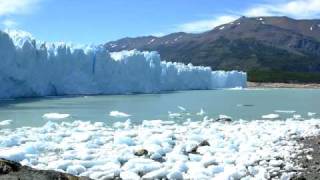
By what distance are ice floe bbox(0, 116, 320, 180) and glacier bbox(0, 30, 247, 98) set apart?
16.7 metres

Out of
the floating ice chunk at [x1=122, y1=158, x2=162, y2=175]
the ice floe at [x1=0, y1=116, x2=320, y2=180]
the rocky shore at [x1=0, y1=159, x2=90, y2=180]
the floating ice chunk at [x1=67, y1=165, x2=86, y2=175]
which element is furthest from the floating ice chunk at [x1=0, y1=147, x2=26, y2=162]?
the rocky shore at [x1=0, y1=159, x2=90, y2=180]

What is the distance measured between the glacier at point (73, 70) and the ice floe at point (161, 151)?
1671 centimetres

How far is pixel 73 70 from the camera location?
1485 inches

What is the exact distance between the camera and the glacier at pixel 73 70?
3209cm

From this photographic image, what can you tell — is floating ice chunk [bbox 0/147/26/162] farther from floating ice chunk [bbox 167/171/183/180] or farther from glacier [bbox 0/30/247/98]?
glacier [bbox 0/30/247/98]

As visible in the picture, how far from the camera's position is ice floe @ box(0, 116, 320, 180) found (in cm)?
950

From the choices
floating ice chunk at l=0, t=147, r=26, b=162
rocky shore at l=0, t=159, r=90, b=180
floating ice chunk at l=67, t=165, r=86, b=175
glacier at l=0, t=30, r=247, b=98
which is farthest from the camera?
glacier at l=0, t=30, r=247, b=98

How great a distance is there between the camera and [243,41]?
171500mm

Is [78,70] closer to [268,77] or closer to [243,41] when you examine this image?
[268,77]

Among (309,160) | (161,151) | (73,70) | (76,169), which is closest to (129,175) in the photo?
(76,169)

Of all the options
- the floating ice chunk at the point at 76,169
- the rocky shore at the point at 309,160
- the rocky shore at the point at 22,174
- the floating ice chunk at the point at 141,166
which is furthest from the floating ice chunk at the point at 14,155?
the rocky shore at the point at 309,160

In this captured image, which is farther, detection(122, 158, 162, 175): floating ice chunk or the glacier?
the glacier

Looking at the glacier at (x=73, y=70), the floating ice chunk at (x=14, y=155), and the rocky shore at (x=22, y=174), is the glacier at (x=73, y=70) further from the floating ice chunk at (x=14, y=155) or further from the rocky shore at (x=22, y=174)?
the rocky shore at (x=22, y=174)

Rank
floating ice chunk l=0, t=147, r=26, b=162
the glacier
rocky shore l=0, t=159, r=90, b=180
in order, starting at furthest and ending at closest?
1. the glacier
2. floating ice chunk l=0, t=147, r=26, b=162
3. rocky shore l=0, t=159, r=90, b=180
